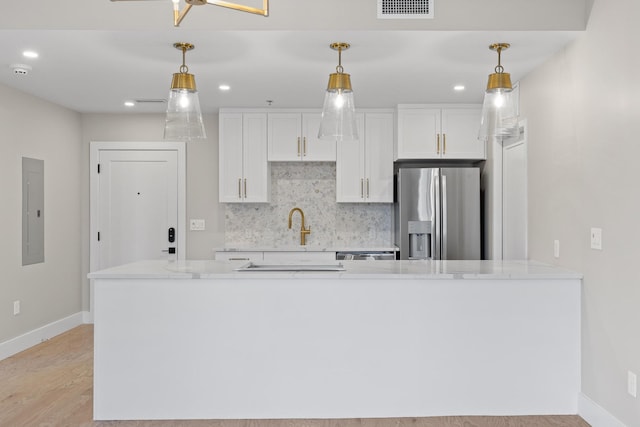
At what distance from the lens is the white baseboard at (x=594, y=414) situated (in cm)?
286

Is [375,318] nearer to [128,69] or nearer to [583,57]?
[583,57]

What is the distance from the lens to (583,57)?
3176 millimetres

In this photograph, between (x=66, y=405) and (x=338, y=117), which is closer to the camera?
(x=338, y=117)

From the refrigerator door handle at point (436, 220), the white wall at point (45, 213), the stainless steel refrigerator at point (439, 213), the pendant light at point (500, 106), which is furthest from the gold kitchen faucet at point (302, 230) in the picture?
the pendant light at point (500, 106)

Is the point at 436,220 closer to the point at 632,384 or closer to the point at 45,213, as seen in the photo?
the point at 632,384

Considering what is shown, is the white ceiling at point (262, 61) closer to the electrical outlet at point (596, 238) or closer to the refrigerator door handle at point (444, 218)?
the refrigerator door handle at point (444, 218)

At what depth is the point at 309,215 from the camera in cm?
582

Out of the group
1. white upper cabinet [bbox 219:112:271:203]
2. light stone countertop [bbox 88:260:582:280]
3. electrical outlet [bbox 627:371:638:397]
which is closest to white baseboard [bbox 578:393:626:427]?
electrical outlet [bbox 627:371:638:397]

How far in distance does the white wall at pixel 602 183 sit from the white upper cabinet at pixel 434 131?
59.5 inches

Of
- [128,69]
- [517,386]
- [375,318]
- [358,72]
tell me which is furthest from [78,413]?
[358,72]

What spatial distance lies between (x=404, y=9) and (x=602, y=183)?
1450mm

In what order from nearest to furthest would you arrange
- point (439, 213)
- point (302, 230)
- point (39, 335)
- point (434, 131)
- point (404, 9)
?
point (404, 9) → point (39, 335) → point (439, 213) → point (434, 131) → point (302, 230)

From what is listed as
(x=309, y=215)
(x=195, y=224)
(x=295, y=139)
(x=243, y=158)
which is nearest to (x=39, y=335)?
(x=195, y=224)

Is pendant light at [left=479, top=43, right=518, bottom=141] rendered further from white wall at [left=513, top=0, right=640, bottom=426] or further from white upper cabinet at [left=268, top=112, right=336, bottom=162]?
white upper cabinet at [left=268, top=112, right=336, bottom=162]
